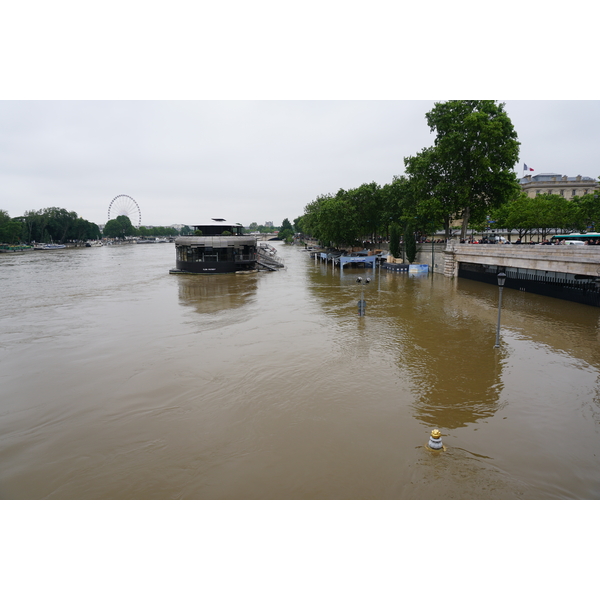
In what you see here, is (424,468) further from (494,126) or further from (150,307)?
(494,126)

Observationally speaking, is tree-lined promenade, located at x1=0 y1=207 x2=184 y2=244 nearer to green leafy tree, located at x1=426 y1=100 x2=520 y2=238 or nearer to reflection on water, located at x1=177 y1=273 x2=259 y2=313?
reflection on water, located at x1=177 y1=273 x2=259 y2=313

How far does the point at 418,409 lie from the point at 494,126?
1527 inches

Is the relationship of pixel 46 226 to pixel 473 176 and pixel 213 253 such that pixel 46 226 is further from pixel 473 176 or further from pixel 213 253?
pixel 473 176

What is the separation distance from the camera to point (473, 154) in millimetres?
40312

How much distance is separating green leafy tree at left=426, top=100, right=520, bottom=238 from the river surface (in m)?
21.5

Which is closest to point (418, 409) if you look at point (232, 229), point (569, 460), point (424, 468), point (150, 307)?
point (424, 468)

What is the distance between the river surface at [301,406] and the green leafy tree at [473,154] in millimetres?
21537

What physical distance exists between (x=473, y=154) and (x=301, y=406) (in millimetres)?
39497

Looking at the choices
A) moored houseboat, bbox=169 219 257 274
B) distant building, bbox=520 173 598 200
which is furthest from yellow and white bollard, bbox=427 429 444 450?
distant building, bbox=520 173 598 200

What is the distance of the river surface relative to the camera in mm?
7930

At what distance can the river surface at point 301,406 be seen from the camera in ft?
26.0

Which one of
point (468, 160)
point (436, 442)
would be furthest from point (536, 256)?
point (436, 442)

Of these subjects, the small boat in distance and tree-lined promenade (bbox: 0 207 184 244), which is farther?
the small boat in distance

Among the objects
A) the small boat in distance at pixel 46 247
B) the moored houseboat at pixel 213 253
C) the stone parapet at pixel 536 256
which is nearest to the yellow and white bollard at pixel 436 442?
the stone parapet at pixel 536 256
